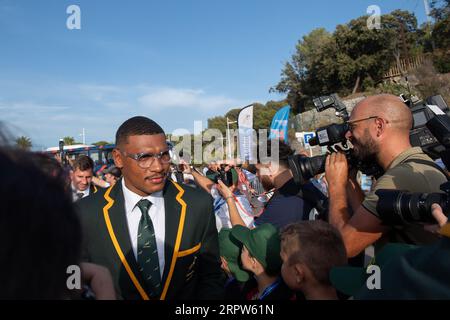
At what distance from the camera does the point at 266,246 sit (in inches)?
83.4

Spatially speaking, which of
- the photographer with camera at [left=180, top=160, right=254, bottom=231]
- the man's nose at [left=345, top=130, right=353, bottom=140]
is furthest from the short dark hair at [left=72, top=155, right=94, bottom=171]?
the man's nose at [left=345, top=130, right=353, bottom=140]

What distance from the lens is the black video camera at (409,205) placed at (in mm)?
1312

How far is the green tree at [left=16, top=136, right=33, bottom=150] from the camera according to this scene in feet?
2.81

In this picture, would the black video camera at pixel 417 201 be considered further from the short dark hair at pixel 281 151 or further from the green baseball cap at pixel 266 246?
the short dark hair at pixel 281 151

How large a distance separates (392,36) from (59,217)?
3270 centimetres

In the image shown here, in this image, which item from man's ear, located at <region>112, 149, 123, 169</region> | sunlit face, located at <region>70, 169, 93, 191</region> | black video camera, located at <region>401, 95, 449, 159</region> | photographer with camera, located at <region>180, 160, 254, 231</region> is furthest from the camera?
sunlit face, located at <region>70, 169, 93, 191</region>

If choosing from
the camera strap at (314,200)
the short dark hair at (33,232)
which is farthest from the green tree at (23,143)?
the camera strap at (314,200)

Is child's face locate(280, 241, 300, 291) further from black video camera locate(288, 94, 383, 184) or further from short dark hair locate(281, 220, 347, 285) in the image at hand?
black video camera locate(288, 94, 383, 184)

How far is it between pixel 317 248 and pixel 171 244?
Result: 2.54ft

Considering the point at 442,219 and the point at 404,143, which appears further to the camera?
the point at 404,143

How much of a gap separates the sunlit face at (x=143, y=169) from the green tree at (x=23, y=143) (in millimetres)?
1145

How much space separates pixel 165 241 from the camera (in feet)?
6.48
